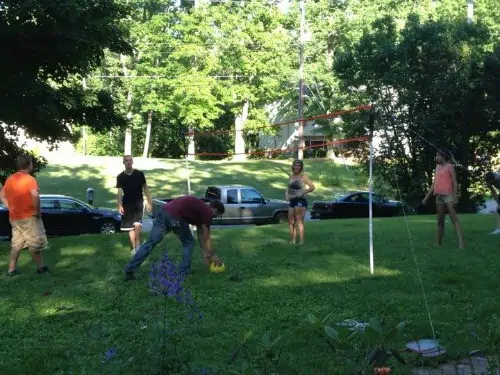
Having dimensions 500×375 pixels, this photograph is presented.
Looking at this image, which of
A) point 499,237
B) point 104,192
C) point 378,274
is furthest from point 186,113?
point 378,274

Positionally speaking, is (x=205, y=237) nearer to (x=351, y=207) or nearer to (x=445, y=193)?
(x=445, y=193)

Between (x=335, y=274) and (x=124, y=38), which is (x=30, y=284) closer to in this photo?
(x=335, y=274)

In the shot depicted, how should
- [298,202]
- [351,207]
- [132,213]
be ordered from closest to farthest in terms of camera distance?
[132,213] → [298,202] → [351,207]

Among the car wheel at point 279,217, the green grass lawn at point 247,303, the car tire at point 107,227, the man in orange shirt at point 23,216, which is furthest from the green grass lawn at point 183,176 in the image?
the man in orange shirt at point 23,216

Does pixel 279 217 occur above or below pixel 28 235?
below

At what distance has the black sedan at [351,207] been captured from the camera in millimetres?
27781

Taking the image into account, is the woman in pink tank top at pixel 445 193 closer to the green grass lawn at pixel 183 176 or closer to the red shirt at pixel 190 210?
the red shirt at pixel 190 210

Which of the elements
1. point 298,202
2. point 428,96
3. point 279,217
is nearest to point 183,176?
point 279,217

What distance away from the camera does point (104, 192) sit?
38688 millimetres

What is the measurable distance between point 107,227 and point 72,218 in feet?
3.73

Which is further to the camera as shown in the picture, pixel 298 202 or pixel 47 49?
pixel 47 49

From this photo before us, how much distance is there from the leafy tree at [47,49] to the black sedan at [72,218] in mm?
7235

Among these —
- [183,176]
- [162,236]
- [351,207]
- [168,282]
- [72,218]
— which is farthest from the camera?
[183,176]

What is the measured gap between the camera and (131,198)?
11.0m
